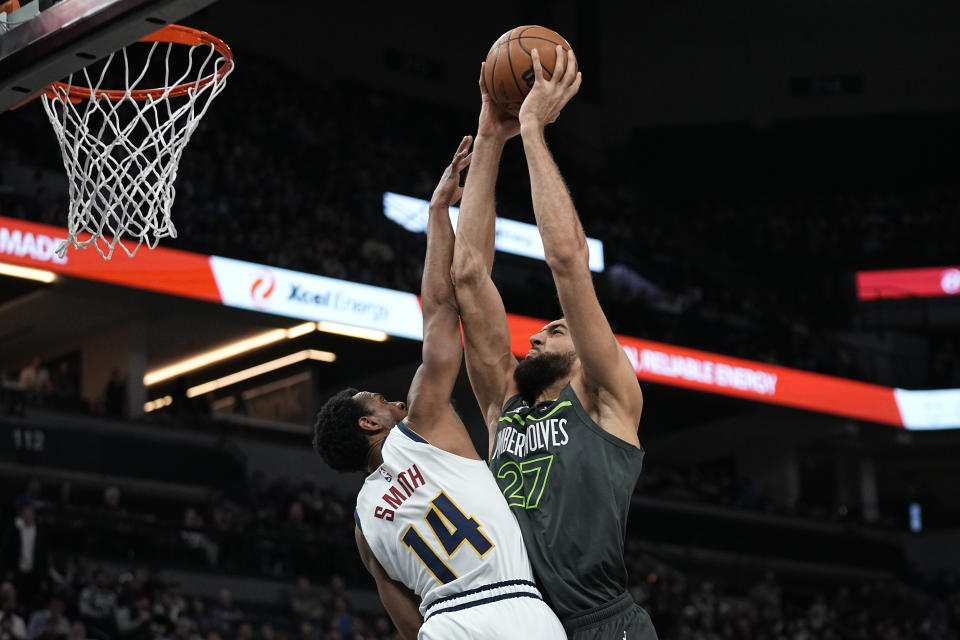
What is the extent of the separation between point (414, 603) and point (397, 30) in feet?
81.5

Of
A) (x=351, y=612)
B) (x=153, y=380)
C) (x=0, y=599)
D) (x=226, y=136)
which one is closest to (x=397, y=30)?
(x=226, y=136)

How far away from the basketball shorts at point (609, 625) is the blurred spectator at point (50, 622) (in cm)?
786

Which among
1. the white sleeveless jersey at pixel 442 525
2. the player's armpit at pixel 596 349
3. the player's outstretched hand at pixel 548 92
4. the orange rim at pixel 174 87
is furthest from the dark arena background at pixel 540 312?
the player's outstretched hand at pixel 548 92

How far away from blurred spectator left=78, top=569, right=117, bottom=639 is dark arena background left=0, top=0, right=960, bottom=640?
3cm

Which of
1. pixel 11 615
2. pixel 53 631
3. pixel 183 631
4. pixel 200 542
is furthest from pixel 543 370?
pixel 200 542

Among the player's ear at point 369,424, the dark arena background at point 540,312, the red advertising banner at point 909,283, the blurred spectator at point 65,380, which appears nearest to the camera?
the player's ear at point 369,424

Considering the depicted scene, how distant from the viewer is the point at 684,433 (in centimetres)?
2578

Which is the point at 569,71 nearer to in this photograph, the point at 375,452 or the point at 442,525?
the point at 375,452

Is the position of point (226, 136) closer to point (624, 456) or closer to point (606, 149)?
point (606, 149)

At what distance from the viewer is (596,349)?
3.92 meters

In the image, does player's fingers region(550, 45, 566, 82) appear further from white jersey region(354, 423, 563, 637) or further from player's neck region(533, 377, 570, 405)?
white jersey region(354, 423, 563, 637)

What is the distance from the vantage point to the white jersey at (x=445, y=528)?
3939 mm

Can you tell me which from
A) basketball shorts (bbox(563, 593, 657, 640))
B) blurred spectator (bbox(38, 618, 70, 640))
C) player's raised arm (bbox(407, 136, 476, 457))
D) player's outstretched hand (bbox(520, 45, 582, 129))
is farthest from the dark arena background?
player's outstretched hand (bbox(520, 45, 582, 129))

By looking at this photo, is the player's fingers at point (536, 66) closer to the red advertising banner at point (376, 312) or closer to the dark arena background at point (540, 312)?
the dark arena background at point (540, 312)
